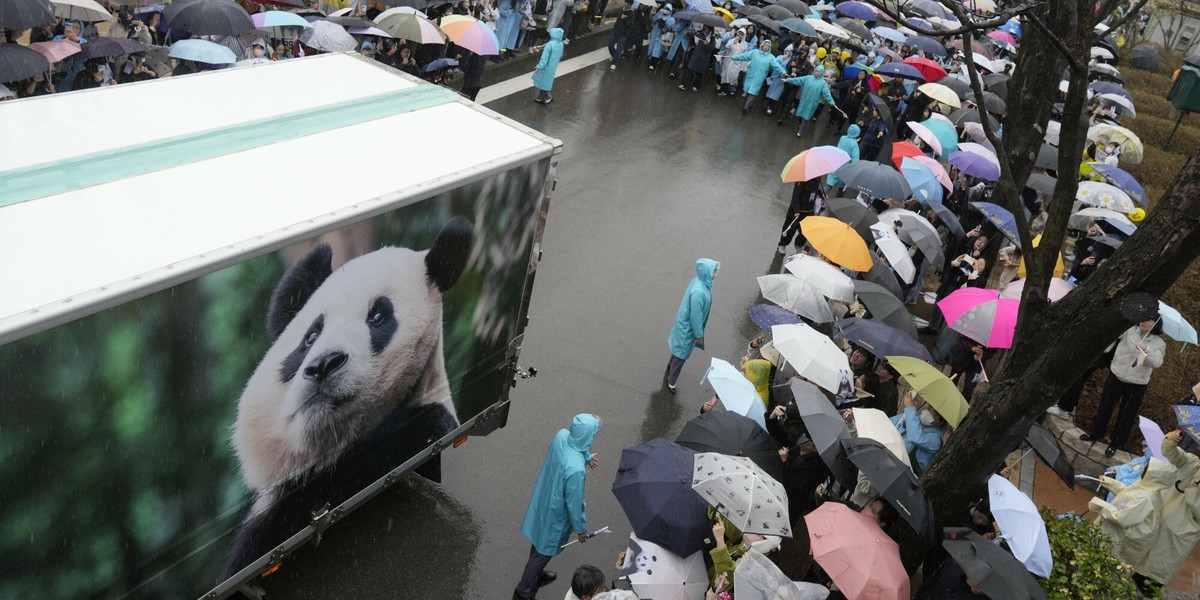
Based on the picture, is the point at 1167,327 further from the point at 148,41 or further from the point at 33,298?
the point at 148,41

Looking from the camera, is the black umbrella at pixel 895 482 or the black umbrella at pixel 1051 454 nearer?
the black umbrella at pixel 895 482

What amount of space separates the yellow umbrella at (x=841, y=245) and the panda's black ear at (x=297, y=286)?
251 inches

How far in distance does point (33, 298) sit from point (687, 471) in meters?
4.23

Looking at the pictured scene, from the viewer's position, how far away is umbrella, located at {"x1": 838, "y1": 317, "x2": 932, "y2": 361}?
8.53 meters

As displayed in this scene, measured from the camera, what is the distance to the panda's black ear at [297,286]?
197 inches

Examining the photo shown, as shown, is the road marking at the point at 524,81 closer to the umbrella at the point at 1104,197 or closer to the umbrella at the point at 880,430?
the umbrella at the point at 1104,197

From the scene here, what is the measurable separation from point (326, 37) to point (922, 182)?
8175mm

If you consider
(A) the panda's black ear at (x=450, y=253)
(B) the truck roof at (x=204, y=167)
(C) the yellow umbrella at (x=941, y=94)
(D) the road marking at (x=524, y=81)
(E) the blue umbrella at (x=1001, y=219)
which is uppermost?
(B) the truck roof at (x=204, y=167)

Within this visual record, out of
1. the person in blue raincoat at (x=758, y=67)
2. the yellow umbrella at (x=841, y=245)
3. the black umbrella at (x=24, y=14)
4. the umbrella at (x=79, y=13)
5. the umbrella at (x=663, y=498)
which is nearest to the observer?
the umbrella at (x=663, y=498)

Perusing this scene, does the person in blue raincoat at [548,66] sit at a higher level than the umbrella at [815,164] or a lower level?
lower

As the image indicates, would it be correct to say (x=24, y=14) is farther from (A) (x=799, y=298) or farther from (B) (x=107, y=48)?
(A) (x=799, y=298)

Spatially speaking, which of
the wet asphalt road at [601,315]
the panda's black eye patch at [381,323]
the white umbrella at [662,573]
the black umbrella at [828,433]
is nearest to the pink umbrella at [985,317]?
the black umbrella at [828,433]

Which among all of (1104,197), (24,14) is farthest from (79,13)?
(1104,197)

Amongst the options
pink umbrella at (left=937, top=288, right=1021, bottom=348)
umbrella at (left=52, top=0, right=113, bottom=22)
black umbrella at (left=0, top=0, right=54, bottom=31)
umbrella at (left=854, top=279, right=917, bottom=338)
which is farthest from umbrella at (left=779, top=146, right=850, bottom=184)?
umbrella at (left=52, top=0, right=113, bottom=22)
